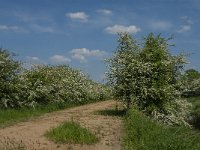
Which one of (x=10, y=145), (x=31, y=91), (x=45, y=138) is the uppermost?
(x=31, y=91)

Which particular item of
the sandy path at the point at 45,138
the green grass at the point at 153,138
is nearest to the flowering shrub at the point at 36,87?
the sandy path at the point at 45,138

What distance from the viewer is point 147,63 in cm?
2375

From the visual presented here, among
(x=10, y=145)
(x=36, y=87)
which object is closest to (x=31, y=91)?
(x=36, y=87)

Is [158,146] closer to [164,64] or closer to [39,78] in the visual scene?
[164,64]

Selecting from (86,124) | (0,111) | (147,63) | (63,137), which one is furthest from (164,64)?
(63,137)

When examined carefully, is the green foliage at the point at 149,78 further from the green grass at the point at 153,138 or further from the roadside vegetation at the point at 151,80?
the green grass at the point at 153,138

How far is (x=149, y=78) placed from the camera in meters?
23.9

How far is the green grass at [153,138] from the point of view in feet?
40.9

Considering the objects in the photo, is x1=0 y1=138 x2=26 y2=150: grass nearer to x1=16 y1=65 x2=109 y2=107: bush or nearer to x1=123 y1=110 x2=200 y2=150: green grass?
x1=123 y1=110 x2=200 y2=150: green grass

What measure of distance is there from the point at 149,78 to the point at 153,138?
30.2 ft

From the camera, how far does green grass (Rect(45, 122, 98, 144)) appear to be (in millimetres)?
15570

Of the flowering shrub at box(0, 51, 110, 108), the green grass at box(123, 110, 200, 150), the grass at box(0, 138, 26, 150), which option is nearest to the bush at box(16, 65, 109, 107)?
the flowering shrub at box(0, 51, 110, 108)

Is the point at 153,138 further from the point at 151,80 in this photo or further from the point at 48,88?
the point at 48,88

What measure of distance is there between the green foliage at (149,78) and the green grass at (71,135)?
24.6 ft
